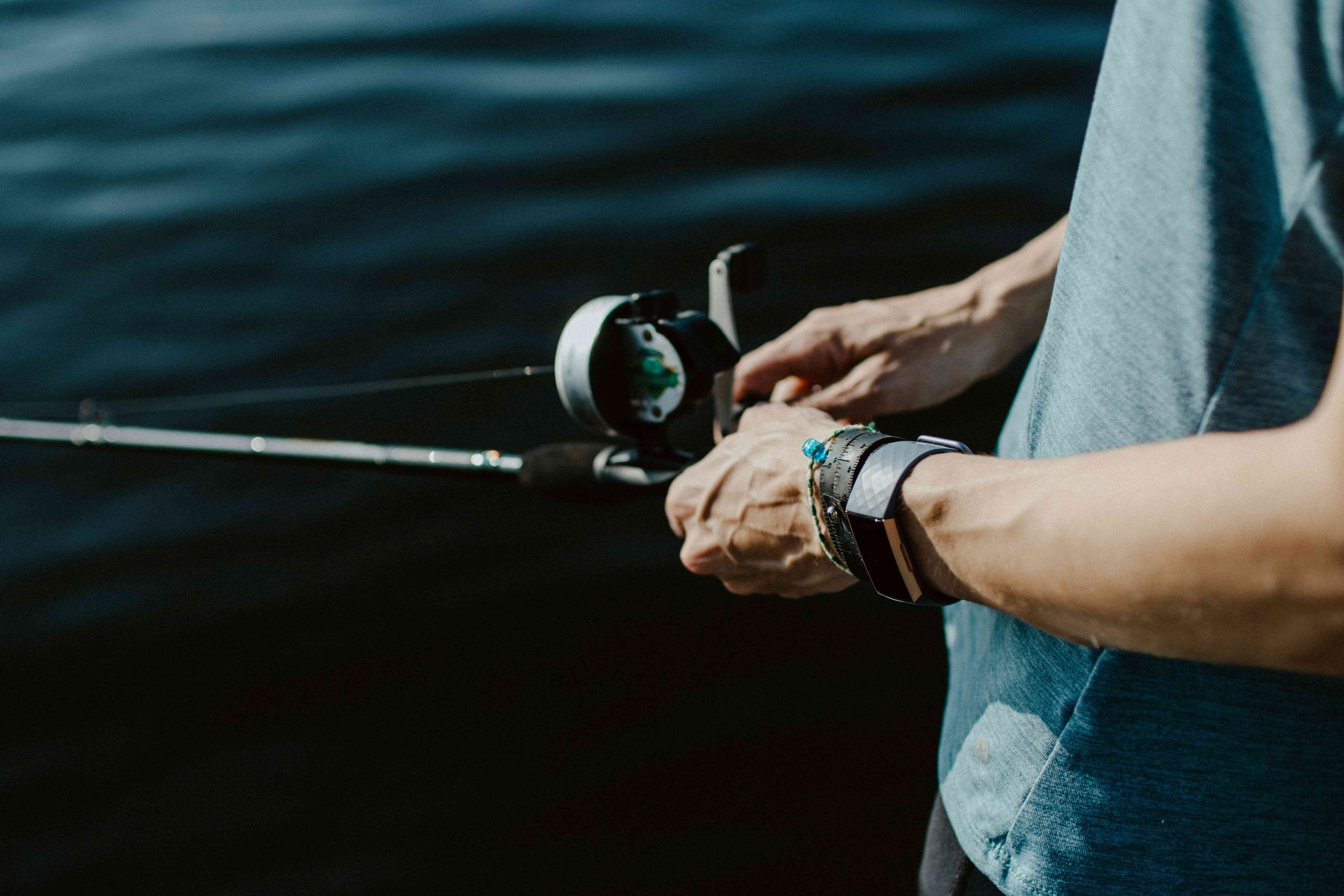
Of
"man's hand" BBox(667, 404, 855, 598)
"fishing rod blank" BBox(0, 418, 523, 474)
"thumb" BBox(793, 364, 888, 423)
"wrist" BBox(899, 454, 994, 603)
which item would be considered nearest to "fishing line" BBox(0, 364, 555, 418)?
"fishing rod blank" BBox(0, 418, 523, 474)

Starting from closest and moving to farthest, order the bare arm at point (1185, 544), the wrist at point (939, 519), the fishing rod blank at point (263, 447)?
the bare arm at point (1185, 544)
the wrist at point (939, 519)
the fishing rod blank at point (263, 447)

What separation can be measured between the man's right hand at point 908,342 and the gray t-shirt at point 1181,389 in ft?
1.46

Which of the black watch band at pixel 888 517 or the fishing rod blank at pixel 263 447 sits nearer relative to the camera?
the black watch band at pixel 888 517

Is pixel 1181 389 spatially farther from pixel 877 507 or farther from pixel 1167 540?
pixel 877 507

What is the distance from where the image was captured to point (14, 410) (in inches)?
135

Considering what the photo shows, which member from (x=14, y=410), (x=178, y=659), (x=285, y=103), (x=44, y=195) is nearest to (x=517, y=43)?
(x=285, y=103)

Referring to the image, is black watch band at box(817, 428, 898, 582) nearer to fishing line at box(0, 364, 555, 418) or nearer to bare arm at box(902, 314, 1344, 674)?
bare arm at box(902, 314, 1344, 674)

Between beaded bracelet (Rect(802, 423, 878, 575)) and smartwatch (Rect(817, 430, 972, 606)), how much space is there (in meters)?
0.01

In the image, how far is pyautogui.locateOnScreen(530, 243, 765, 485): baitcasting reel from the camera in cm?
148

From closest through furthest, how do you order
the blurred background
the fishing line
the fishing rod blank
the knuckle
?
1. the knuckle
2. the fishing rod blank
3. the blurred background
4. the fishing line

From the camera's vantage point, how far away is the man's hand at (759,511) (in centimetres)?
109

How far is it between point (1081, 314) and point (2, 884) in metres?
2.48

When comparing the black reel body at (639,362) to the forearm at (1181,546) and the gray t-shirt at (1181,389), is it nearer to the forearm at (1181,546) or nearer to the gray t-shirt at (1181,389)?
the gray t-shirt at (1181,389)

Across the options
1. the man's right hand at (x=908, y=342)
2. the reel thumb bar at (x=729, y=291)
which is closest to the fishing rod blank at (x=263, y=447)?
the reel thumb bar at (x=729, y=291)
